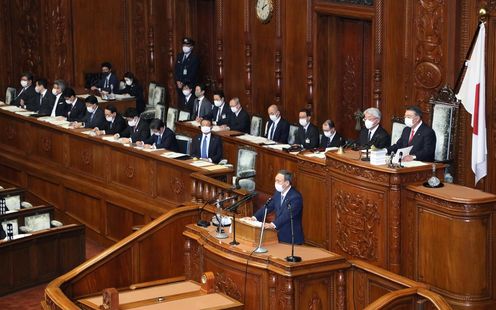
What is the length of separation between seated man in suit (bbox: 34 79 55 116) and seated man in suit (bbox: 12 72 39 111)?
0.24 m

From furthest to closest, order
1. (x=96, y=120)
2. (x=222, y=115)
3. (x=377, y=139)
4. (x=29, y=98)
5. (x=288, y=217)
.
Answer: (x=29, y=98) → (x=222, y=115) → (x=96, y=120) → (x=377, y=139) → (x=288, y=217)

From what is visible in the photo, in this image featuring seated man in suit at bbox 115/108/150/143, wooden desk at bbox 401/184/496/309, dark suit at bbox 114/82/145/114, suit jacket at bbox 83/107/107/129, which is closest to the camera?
wooden desk at bbox 401/184/496/309

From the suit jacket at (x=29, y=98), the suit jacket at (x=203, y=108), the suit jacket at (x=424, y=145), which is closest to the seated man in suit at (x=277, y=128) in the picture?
the suit jacket at (x=203, y=108)

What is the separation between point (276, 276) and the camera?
Answer: 32.9ft

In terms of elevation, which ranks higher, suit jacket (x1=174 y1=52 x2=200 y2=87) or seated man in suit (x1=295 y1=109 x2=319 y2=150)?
suit jacket (x1=174 y1=52 x2=200 y2=87)

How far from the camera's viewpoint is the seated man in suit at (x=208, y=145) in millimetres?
15586

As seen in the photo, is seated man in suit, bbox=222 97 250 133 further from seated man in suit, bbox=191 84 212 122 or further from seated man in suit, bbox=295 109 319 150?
seated man in suit, bbox=295 109 319 150

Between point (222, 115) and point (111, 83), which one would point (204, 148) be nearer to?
point (222, 115)

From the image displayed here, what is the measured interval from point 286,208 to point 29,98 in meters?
10.2

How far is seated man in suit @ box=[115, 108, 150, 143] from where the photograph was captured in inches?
642

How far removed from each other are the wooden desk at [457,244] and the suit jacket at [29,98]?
10.5 m

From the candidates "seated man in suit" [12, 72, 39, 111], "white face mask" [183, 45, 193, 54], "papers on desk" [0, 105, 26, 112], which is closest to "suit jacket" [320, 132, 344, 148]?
"white face mask" [183, 45, 193, 54]

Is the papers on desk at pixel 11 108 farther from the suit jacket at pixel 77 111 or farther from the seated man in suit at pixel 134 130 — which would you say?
the seated man in suit at pixel 134 130

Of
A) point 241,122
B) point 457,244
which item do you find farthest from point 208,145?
point 457,244
